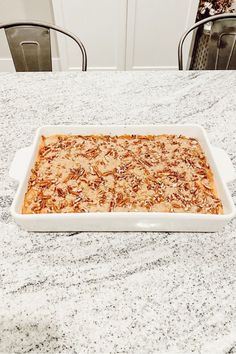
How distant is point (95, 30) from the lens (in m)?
2.59

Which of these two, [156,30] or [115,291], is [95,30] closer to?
[156,30]

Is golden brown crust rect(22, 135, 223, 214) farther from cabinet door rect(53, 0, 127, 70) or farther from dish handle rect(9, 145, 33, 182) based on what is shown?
A: cabinet door rect(53, 0, 127, 70)

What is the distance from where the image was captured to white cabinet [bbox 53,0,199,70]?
243 centimetres

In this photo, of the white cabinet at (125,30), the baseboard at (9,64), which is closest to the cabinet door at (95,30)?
the white cabinet at (125,30)

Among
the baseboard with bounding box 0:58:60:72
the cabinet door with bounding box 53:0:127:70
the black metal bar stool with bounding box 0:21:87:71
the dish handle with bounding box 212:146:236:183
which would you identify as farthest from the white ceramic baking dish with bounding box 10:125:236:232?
the baseboard with bounding box 0:58:60:72

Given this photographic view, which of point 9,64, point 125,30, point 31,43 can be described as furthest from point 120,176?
point 9,64

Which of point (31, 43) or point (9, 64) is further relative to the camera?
point (9, 64)

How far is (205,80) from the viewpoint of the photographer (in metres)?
1.25

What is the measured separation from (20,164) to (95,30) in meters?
2.23

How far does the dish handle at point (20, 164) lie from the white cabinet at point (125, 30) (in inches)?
83.2

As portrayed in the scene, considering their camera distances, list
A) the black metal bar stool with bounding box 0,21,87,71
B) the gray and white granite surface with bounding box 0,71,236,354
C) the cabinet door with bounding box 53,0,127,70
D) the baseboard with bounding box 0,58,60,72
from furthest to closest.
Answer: the baseboard with bounding box 0,58,60,72 < the cabinet door with bounding box 53,0,127,70 < the black metal bar stool with bounding box 0,21,87,71 < the gray and white granite surface with bounding box 0,71,236,354

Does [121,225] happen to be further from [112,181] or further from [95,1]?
[95,1]

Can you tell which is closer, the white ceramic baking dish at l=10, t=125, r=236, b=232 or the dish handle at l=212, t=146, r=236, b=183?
the white ceramic baking dish at l=10, t=125, r=236, b=232

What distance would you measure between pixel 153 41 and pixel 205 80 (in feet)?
5.46
